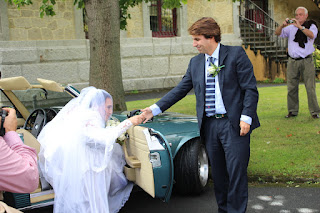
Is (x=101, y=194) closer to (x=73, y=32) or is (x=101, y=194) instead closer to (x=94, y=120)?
(x=94, y=120)

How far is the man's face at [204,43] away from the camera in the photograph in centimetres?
363

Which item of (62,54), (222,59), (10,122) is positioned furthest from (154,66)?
(10,122)

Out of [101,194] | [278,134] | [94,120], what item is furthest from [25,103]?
[278,134]

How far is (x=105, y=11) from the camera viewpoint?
7.29 meters

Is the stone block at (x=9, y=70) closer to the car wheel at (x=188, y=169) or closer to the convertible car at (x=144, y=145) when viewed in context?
the convertible car at (x=144, y=145)

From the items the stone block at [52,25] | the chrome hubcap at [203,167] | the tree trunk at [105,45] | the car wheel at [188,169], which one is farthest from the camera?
the stone block at [52,25]

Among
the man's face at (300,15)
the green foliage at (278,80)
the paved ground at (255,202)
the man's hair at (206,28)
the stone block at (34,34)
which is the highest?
→ the stone block at (34,34)

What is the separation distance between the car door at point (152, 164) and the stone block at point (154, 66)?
1218 centimetres

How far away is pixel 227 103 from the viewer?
3.62 meters

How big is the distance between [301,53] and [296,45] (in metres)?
0.20

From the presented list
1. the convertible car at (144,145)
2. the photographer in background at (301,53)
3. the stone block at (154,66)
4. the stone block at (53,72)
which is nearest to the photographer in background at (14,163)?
the convertible car at (144,145)

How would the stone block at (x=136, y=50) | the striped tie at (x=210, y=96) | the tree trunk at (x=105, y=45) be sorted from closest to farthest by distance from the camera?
the striped tie at (x=210, y=96) → the tree trunk at (x=105, y=45) → the stone block at (x=136, y=50)

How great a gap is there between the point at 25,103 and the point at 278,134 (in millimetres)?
4586

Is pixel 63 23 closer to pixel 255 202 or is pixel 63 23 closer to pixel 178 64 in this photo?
pixel 178 64
